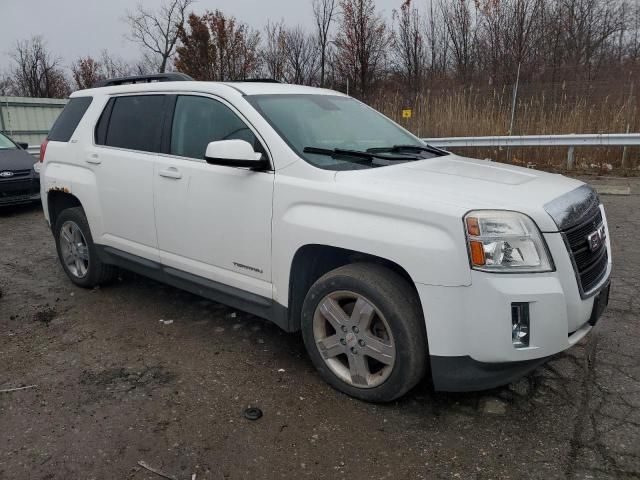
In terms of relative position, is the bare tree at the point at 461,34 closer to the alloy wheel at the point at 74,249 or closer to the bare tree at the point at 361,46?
the bare tree at the point at 361,46

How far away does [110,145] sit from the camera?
427cm

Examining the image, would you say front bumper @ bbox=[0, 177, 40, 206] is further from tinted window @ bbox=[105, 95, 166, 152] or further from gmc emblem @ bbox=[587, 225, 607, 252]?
gmc emblem @ bbox=[587, 225, 607, 252]

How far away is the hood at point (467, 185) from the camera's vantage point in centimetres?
249

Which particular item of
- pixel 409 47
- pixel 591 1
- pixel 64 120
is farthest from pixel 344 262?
pixel 591 1

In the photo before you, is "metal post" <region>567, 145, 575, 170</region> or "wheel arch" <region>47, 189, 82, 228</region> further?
"metal post" <region>567, 145, 575, 170</region>

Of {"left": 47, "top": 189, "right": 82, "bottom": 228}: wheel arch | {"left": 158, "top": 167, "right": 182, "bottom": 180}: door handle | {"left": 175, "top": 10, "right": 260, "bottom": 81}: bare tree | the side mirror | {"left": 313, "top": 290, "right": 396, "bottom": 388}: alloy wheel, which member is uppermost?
{"left": 175, "top": 10, "right": 260, "bottom": 81}: bare tree

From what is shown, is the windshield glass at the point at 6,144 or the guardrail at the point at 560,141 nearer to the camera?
the windshield glass at the point at 6,144

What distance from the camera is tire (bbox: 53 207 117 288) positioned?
15.1ft

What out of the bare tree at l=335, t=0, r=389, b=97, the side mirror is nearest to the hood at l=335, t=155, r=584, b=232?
the side mirror

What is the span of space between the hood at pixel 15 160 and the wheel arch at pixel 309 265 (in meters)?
7.44

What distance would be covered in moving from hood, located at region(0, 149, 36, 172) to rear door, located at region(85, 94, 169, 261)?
5254mm

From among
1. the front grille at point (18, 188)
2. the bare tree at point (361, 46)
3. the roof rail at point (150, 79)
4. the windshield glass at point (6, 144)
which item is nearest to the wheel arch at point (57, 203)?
the roof rail at point (150, 79)

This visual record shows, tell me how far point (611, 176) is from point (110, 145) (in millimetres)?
9235

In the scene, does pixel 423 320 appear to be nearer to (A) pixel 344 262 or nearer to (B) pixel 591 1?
(A) pixel 344 262
